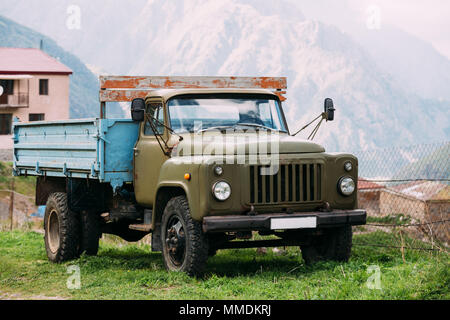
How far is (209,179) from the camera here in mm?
7973

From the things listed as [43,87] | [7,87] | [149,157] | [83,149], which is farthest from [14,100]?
[149,157]

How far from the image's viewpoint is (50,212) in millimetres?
11648

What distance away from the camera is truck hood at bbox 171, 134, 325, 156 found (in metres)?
8.27

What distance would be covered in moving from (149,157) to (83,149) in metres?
1.24

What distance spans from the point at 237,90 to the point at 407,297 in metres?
3.89

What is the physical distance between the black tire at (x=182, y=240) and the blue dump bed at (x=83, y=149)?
1353mm

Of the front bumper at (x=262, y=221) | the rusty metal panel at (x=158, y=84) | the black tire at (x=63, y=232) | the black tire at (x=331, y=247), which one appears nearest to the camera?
the front bumper at (x=262, y=221)

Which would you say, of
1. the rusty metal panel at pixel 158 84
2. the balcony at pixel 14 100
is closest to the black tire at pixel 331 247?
the rusty metal panel at pixel 158 84

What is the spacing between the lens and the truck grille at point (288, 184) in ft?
26.8

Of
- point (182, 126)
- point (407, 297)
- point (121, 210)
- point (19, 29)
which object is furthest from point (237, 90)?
point (19, 29)

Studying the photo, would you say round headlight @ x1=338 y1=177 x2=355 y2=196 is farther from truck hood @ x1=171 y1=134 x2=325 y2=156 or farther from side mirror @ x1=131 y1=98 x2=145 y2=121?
side mirror @ x1=131 y1=98 x2=145 y2=121

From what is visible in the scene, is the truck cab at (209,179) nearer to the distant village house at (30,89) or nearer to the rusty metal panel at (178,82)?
the rusty metal panel at (178,82)

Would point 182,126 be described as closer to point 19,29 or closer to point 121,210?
point 121,210

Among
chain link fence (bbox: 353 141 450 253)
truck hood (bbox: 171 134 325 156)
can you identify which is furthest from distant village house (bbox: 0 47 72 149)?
truck hood (bbox: 171 134 325 156)
